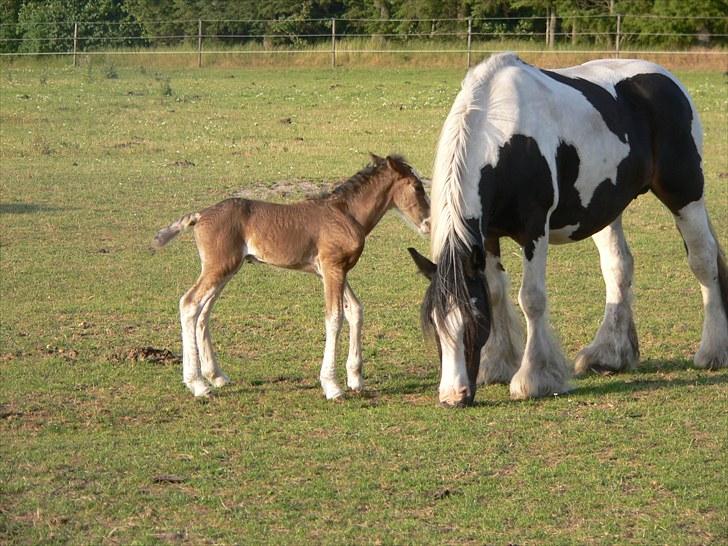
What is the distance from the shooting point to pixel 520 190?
825 centimetres

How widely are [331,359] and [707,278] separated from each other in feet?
10.8

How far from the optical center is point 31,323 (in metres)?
10.8

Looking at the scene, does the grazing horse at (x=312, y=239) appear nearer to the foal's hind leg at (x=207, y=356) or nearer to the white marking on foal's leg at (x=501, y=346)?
the foal's hind leg at (x=207, y=356)

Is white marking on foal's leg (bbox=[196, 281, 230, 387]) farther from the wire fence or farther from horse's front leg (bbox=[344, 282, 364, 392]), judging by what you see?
the wire fence

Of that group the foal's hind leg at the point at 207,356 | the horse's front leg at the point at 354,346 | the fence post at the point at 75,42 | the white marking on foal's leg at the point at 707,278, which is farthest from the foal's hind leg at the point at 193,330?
the fence post at the point at 75,42

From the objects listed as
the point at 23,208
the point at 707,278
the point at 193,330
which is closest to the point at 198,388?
the point at 193,330

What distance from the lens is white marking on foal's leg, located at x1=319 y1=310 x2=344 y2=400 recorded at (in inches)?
325

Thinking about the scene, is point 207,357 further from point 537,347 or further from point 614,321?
point 614,321

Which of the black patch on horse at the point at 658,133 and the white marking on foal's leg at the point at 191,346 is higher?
the black patch on horse at the point at 658,133

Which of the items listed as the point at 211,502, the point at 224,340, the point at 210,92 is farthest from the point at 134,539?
the point at 210,92

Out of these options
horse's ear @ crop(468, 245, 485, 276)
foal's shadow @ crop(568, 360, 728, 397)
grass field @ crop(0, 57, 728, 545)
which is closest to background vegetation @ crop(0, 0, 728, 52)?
grass field @ crop(0, 57, 728, 545)

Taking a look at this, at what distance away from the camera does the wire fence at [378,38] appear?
4003 centimetres

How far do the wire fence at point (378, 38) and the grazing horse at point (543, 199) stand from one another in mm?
27350

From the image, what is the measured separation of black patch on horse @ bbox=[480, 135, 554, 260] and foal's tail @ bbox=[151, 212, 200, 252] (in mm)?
2038
